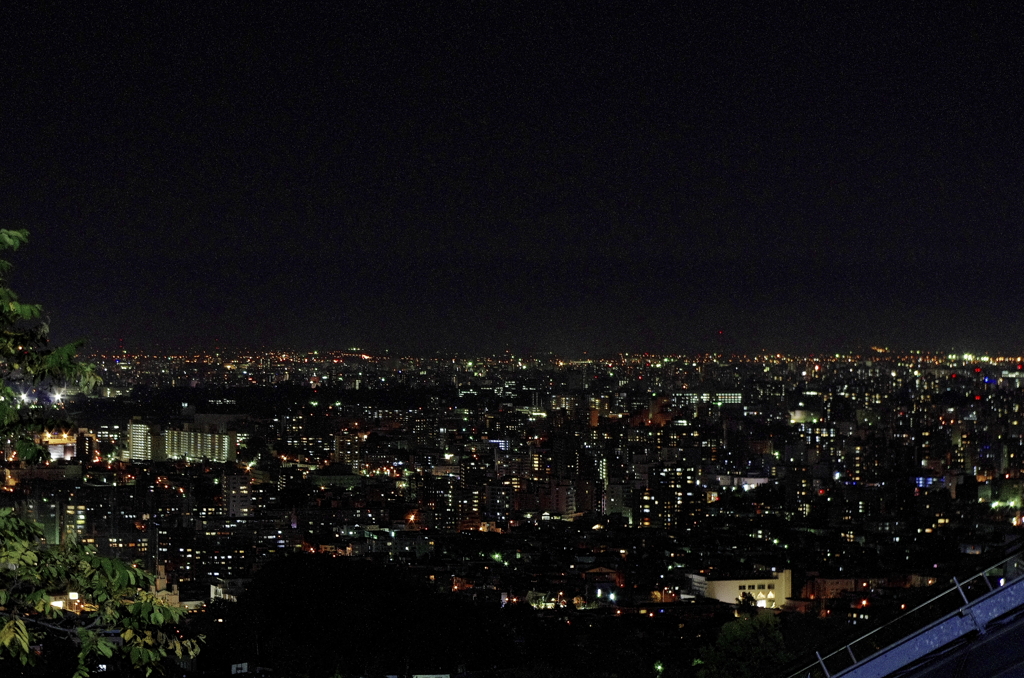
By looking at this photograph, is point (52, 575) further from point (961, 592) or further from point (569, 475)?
point (569, 475)

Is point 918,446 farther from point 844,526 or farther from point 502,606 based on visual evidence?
point 502,606

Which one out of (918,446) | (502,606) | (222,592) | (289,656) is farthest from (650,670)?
(918,446)

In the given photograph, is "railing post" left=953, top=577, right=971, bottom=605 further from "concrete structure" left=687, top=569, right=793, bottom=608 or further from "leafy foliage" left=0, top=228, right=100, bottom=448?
"concrete structure" left=687, top=569, right=793, bottom=608

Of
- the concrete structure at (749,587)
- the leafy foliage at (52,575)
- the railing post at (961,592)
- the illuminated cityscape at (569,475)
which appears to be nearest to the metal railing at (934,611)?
the railing post at (961,592)

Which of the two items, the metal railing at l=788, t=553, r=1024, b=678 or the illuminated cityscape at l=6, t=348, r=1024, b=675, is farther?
the illuminated cityscape at l=6, t=348, r=1024, b=675

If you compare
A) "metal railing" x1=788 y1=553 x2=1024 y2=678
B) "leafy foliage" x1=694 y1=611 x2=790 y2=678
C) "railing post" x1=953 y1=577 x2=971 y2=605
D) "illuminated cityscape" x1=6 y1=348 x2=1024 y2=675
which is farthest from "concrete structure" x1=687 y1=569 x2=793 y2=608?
"railing post" x1=953 y1=577 x2=971 y2=605
